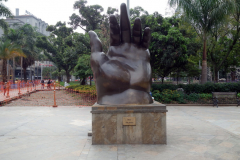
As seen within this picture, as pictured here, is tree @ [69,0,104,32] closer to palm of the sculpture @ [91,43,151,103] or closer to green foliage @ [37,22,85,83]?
green foliage @ [37,22,85,83]

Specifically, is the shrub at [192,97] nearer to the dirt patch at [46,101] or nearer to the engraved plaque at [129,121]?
the dirt patch at [46,101]

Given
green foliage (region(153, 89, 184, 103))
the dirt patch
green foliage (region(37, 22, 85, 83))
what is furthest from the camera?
green foliage (region(37, 22, 85, 83))

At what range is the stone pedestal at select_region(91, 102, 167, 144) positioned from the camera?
485 cm

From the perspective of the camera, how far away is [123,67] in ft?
17.6

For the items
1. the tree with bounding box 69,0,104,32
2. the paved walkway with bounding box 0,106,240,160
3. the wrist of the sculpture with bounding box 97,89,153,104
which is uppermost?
→ the tree with bounding box 69,0,104,32

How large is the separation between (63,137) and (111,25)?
323cm

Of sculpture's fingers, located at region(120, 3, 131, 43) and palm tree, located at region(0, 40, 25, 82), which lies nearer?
sculpture's fingers, located at region(120, 3, 131, 43)

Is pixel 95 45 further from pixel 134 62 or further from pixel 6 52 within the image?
pixel 6 52

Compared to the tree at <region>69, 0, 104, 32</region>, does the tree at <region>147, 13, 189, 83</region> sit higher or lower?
lower

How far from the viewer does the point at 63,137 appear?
5512 mm

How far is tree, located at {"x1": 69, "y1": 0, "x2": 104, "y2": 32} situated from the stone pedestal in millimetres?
27522

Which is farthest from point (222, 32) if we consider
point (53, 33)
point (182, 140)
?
point (53, 33)

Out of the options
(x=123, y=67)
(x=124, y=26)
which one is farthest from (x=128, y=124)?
(x=124, y=26)

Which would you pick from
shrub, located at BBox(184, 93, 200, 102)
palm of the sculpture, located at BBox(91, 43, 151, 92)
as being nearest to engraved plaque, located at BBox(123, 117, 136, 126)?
palm of the sculpture, located at BBox(91, 43, 151, 92)
